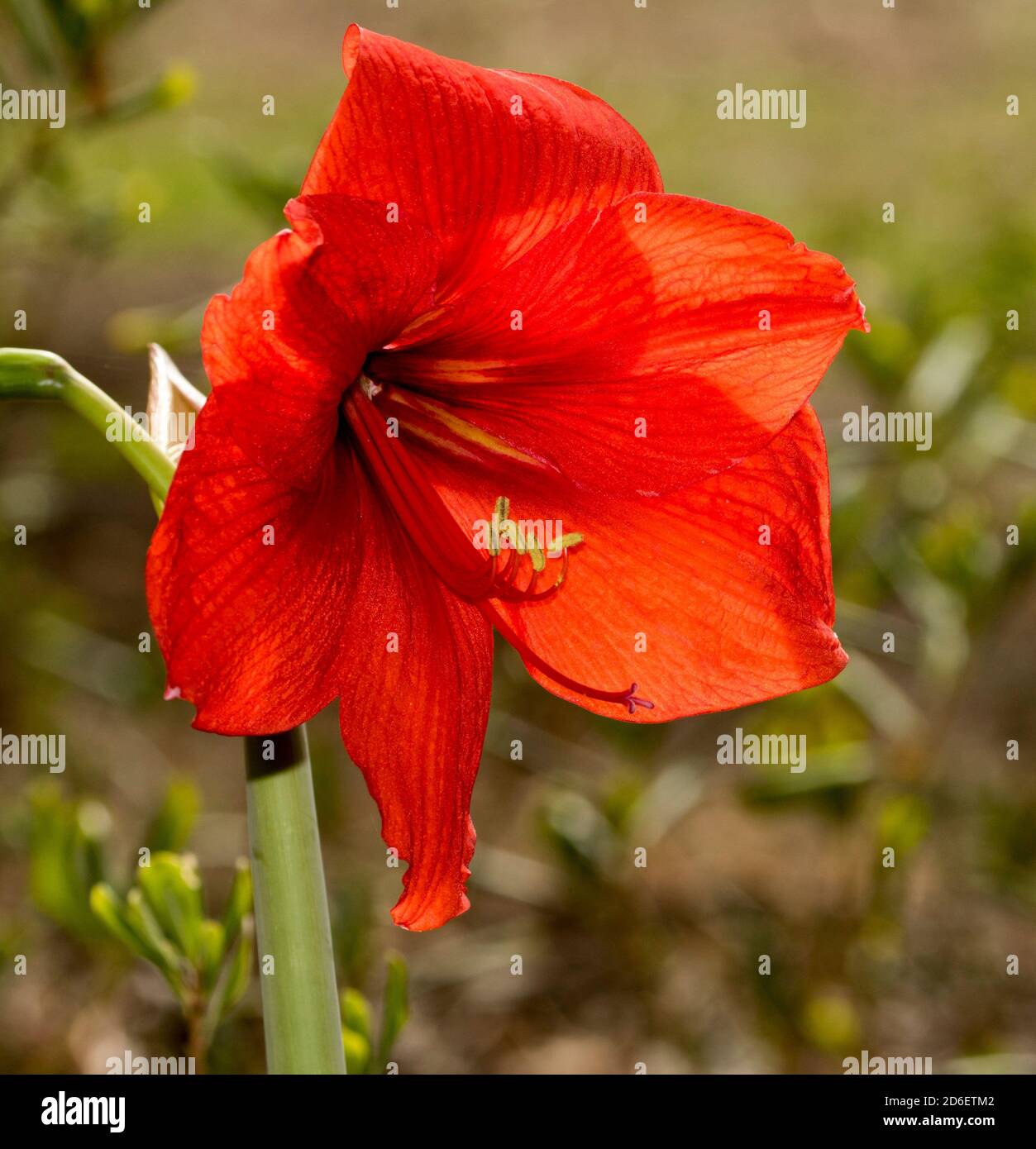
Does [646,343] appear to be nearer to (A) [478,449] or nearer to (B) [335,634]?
(A) [478,449]

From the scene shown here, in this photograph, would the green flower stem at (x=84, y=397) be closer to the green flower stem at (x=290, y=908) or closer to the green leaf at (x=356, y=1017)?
the green flower stem at (x=290, y=908)

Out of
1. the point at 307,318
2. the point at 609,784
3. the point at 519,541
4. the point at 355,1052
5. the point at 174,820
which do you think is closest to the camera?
the point at 307,318

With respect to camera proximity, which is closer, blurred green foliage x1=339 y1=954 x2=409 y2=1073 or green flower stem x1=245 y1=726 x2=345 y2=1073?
green flower stem x1=245 y1=726 x2=345 y2=1073

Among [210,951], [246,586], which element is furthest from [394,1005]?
[246,586]

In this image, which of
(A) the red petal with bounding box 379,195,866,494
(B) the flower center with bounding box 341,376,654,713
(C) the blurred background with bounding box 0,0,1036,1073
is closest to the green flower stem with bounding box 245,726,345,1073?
(B) the flower center with bounding box 341,376,654,713

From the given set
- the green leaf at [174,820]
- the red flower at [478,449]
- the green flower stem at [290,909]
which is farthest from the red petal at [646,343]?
the green leaf at [174,820]

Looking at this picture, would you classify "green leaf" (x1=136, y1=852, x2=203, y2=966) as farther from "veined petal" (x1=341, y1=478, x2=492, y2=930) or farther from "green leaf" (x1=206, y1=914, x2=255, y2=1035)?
"veined petal" (x1=341, y1=478, x2=492, y2=930)
